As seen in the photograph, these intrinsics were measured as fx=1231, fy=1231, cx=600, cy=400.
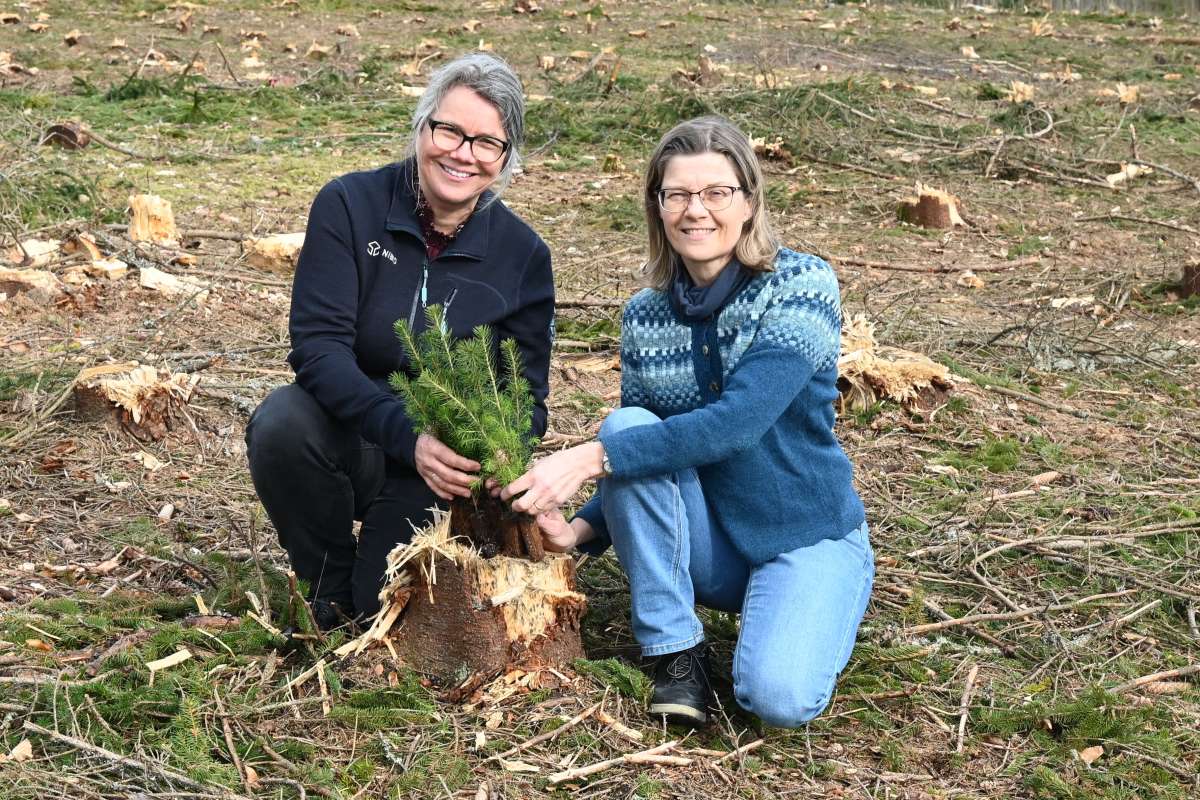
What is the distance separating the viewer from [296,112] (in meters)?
10.6

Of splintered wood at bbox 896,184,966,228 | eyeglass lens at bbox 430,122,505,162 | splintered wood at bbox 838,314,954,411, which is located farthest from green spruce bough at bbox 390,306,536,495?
splintered wood at bbox 896,184,966,228

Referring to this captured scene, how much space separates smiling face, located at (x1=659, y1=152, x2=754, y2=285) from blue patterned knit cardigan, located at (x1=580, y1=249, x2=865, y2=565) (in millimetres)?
127

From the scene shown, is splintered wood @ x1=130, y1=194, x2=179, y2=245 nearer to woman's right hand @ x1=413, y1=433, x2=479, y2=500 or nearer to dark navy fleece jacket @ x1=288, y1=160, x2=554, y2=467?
dark navy fleece jacket @ x1=288, y1=160, x2=554, y2=467

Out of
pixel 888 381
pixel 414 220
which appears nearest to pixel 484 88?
pixel 414 220

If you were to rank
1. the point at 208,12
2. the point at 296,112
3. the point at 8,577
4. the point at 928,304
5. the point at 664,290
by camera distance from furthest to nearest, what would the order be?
1. the point at 208,12
2. the point at 296,112
3. the point at 928,304
4. the point at 8,577
5. the point at 664,290

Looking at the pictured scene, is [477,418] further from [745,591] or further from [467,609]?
[745,591]

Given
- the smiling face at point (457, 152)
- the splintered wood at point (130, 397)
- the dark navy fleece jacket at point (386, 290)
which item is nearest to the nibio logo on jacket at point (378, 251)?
the dark navy fleece jacket at point (386, 290)

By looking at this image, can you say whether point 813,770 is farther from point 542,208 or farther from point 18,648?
point 542,208

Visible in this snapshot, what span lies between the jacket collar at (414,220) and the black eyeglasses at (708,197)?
57 centimetres

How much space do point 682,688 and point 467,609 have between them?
547 mm

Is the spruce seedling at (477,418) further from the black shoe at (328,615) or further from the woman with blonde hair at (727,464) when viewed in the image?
the black shoe at (328,615)

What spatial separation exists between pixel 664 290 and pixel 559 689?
105 centimetres

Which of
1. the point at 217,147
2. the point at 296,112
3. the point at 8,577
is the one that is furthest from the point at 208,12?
the point at 8,577

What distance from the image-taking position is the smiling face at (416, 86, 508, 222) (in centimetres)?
320
